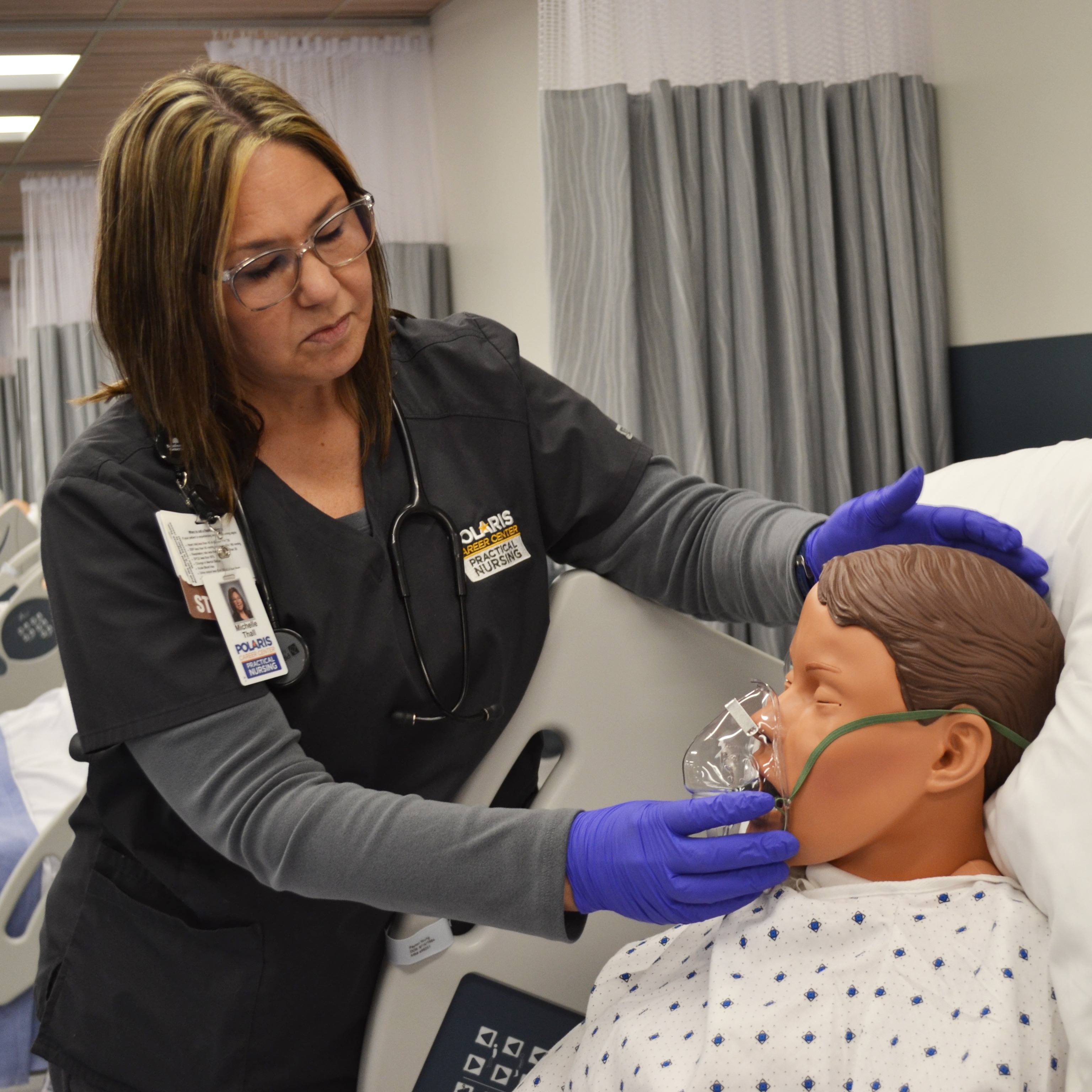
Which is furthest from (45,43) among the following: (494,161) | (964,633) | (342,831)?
(964,633)

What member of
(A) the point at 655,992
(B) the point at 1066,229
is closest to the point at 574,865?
(A) the point at 655,992

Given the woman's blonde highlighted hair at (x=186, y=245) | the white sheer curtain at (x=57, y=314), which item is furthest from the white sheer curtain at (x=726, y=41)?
the white sheer curtain at (x=57, y=314)

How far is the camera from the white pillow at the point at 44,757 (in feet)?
9.80

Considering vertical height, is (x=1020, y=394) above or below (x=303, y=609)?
above

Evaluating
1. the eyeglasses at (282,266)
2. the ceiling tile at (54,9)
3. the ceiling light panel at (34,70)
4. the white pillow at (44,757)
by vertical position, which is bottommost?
the white pillow at (44,757)

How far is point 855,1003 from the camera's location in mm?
1149

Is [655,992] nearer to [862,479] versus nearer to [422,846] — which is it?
[422,846]

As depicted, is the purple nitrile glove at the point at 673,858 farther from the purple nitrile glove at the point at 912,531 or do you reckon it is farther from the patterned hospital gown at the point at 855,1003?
the purple nitrile glove at the point at 912,531

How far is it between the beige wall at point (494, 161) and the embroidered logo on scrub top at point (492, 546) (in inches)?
94.2

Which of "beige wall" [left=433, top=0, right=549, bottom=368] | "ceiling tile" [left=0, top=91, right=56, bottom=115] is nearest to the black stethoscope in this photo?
"beige wall" [left=433, top=0, right=549, bottom=368]

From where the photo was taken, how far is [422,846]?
1.21m

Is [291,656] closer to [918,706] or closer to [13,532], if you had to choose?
[918,706]

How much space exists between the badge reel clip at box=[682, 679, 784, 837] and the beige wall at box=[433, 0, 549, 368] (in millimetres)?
2743

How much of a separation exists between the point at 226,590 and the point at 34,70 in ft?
14.0
